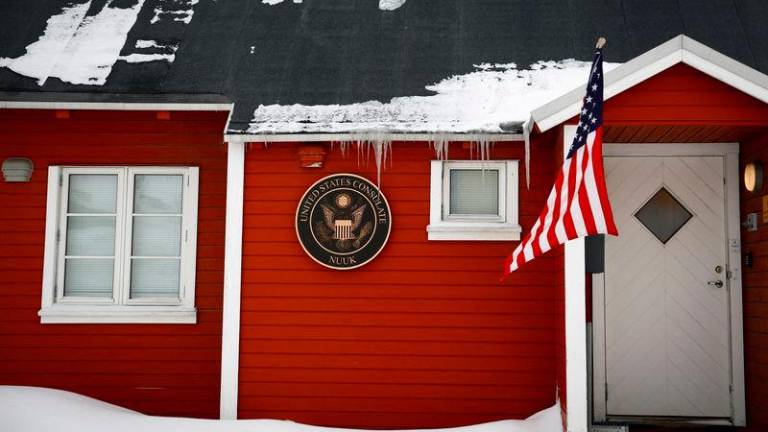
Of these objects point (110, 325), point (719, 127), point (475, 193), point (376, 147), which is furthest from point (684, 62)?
Answer: point (110, 325)

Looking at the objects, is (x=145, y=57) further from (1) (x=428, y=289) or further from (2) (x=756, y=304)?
(2) (x=756, y=304)

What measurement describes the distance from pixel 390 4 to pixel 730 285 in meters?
4.18

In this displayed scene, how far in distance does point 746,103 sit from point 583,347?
214 centimetres

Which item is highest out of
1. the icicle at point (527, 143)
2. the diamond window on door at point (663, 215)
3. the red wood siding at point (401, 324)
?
the icicle at point (527, 143)

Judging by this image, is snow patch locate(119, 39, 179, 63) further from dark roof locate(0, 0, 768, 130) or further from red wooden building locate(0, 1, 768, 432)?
red wooden building locate(0, 1, 768, 432)

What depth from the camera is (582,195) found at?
4.71 m

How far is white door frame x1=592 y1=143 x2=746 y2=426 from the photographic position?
249 inches

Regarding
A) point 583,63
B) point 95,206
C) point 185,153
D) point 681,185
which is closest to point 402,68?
point 583,63

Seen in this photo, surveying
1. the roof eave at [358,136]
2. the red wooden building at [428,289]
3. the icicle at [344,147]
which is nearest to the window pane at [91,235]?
the red wooden building at [428,289]

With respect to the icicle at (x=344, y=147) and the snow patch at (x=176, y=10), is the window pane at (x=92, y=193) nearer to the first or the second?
the snow patch at (x=176, y=10)

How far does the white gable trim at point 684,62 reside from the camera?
5449 millimetres

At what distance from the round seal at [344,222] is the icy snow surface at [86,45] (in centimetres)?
212

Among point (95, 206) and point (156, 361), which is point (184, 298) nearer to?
point (156, 361)

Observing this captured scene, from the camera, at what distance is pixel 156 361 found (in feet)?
23.2
